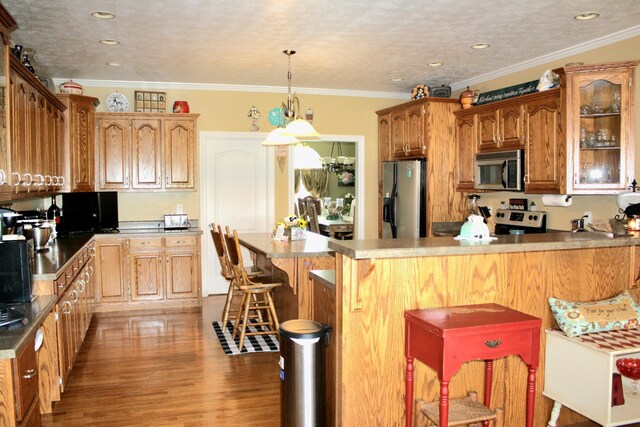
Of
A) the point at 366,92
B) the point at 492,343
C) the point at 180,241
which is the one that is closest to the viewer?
the point at 492,343

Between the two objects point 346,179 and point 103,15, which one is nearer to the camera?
point 103,15

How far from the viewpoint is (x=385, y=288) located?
2730 millimetres

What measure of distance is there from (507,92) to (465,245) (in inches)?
130

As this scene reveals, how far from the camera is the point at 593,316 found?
2969 mm

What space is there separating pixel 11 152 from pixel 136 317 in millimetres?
3087

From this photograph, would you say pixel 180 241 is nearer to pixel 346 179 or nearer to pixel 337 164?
pixel 337 164

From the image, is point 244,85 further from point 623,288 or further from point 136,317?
point 623,288

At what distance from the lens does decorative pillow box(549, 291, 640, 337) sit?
292cm

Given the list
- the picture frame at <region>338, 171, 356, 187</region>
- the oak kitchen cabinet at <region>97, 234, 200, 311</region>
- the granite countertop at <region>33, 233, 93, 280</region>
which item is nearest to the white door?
the oak kitchen cabinet at <region>97, 234, 200, 311</region>

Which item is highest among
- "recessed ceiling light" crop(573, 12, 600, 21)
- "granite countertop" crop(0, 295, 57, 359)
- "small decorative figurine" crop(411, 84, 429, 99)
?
"recessed ceiling light" crop(573, 12, 600, 21)

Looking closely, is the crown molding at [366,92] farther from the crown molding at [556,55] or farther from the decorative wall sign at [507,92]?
the decorative wall sign at [507,92]

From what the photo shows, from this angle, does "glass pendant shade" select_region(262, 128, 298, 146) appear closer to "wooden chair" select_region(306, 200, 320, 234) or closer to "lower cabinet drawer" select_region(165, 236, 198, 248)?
"lower cabinet drawer" select_region(165, 236, 198, 248)

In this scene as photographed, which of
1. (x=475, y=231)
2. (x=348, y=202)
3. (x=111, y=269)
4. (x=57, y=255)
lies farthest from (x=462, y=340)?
(x=348, y=202)

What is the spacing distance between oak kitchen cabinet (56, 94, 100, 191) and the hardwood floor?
160 cm
